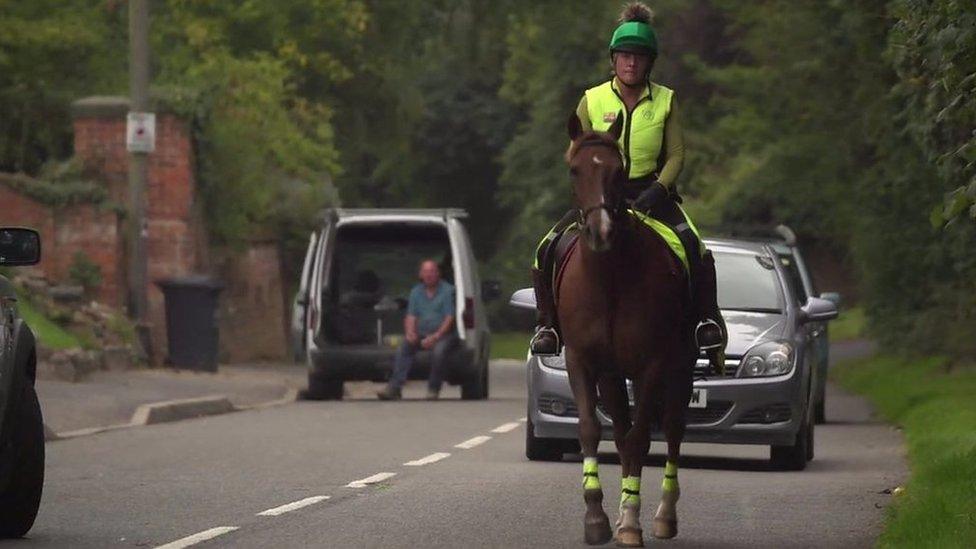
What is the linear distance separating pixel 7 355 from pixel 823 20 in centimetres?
2070

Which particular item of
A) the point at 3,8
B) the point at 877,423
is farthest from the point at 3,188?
the point at 877,423

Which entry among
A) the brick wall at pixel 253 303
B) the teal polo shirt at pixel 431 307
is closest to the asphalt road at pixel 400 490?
the teal polo shirt at pixel 431 307

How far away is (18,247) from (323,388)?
703 inches

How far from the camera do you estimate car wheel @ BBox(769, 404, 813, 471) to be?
17.0 metres

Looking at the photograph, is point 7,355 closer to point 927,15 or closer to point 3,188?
point 927,15

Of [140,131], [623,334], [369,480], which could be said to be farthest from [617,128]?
[140,131]

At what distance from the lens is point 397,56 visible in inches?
1913

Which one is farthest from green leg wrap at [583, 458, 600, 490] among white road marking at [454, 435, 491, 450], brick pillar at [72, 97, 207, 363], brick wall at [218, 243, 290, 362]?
brick wall at [218, 243, 290, 362]

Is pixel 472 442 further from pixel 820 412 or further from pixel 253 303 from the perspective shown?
pixel 253 303

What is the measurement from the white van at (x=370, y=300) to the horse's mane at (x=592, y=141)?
16.0m

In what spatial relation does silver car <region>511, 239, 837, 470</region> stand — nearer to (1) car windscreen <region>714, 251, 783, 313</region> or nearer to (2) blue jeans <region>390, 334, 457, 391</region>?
(1) car windscreen <region>714, 251, 783, 313</region>

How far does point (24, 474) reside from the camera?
36.6ft

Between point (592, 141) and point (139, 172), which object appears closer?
point (592, 141)

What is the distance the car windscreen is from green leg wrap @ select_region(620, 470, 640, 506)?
6.60 meters
